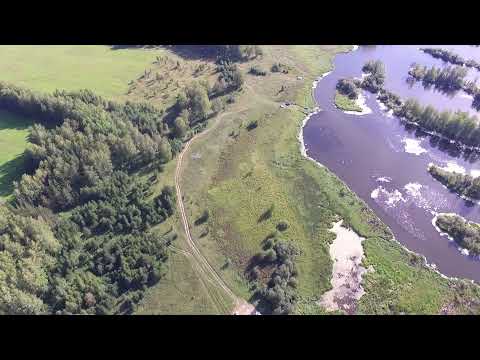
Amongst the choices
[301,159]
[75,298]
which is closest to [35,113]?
[75,298]

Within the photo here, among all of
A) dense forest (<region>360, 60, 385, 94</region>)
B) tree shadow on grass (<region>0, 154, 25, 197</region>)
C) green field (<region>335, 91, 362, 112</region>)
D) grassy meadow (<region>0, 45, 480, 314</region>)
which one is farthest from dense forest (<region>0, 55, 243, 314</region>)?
dense forest (<region>360, 60, 385, 94</region>)

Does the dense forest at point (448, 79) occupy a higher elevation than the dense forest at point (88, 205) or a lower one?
higher

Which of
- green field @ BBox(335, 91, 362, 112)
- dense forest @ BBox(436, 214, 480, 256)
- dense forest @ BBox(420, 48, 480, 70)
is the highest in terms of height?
dense forest @ BBox(420, 48, 480, 70)

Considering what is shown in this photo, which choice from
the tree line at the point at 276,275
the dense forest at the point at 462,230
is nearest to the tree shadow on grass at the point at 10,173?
the tree line at the point at 276,275

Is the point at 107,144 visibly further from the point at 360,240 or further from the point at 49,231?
the point at 360,240

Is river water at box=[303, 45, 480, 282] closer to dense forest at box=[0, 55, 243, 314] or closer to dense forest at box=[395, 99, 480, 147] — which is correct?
dense forest at box=[395, 99, 480, 147]

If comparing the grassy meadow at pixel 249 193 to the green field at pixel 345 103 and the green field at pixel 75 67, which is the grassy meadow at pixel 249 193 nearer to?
the green field at pixel 75 67
